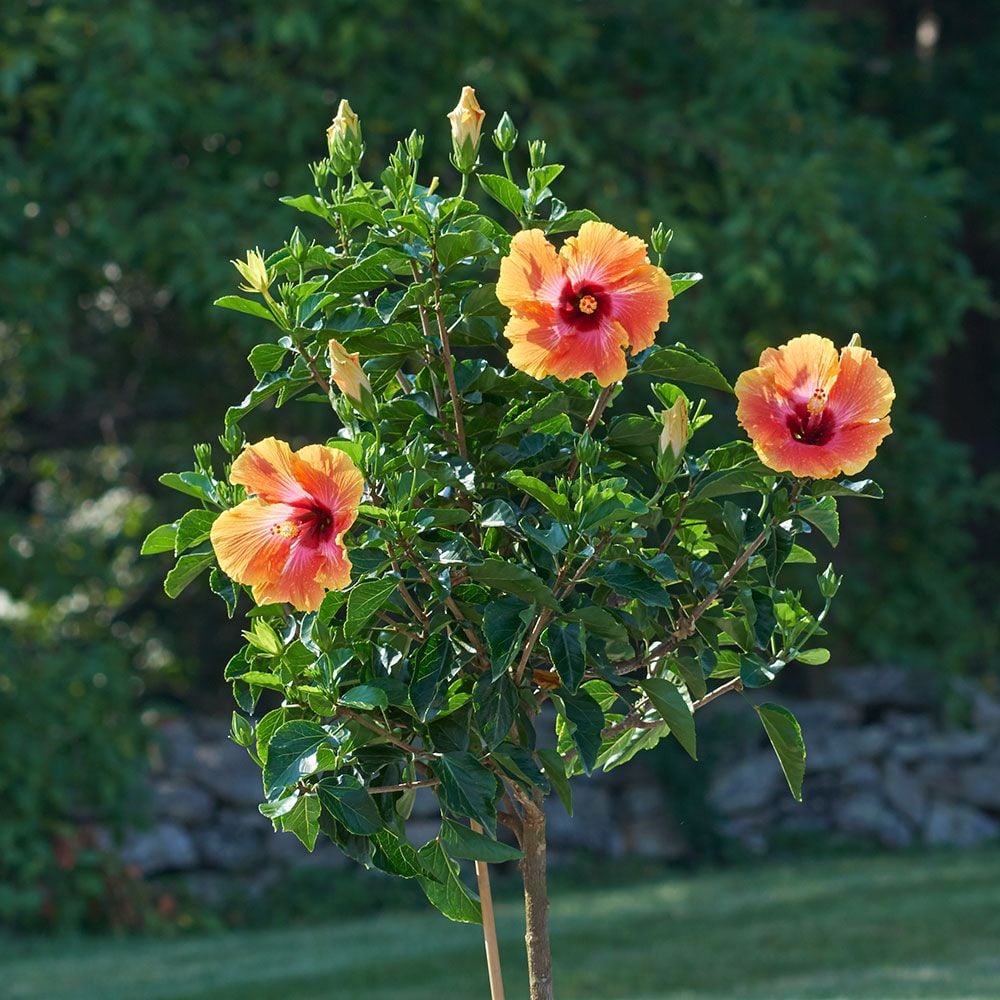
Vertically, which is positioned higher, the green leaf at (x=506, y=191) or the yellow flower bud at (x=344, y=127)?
the yellow flower bud at (x=344, y=127)

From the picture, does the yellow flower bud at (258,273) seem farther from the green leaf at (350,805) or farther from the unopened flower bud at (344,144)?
the green leaf at (350,805)

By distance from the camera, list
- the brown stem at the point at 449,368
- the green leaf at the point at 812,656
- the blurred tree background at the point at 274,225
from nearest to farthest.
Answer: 1. the brown stem at the point at 449,368
2. the green leaf at the point at 812,656
3. the blurred tree background at the point at 274,225

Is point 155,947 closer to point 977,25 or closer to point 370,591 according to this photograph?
point 370,591

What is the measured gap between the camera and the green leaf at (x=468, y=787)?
6.26ft

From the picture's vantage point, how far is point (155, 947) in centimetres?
725

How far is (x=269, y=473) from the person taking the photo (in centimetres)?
192

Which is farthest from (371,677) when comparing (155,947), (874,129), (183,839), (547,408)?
(874,129)

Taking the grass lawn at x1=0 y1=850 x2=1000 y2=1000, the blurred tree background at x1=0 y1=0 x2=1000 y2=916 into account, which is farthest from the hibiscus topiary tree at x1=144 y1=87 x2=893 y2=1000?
the blurred tree background at x1=0 y1=0 x2=1000 y2=916

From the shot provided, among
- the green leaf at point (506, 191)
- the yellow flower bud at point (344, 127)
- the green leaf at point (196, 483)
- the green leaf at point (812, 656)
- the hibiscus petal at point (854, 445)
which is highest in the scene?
the yellow flower bud at point (344, 127)

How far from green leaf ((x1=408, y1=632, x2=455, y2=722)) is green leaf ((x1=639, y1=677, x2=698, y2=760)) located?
0.77ft

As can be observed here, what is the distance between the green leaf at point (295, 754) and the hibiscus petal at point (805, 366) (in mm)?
656

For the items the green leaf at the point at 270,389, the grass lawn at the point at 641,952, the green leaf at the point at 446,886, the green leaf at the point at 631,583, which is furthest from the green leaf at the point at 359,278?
the grass lawn at the point at 641,952

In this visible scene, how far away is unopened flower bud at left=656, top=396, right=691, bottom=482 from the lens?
1938mm

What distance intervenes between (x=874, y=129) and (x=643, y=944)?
418 centimetres
